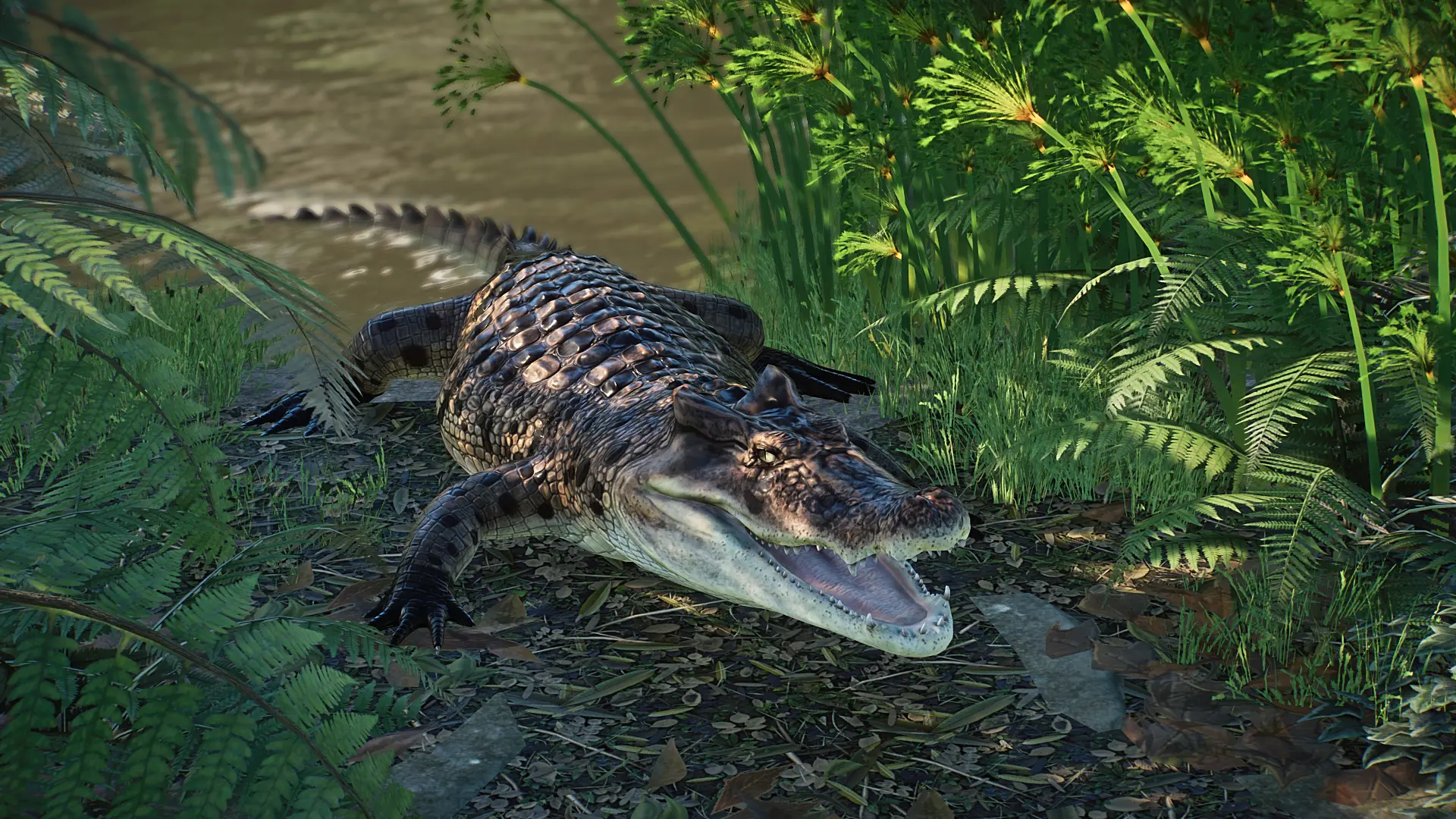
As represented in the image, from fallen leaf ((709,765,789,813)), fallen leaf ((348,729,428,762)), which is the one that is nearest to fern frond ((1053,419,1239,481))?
fallen leaf ((709,765,789,813))

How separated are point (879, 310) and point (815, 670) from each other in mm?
2400

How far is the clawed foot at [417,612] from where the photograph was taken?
3223 millimetres

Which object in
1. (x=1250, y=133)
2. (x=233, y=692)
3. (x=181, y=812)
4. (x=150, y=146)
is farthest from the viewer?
(x=1250, y=133)

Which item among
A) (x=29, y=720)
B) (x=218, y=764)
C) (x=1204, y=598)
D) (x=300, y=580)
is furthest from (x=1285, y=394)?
(x=29, y=720)

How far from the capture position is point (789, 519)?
9.63 feet

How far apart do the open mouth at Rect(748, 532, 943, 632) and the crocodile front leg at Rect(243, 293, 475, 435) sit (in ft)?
7.71

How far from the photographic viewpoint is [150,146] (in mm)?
2246

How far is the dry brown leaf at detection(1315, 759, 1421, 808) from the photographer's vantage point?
2514mm

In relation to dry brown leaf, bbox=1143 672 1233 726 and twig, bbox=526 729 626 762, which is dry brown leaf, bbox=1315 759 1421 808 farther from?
twig, bbox=526 729 626 762

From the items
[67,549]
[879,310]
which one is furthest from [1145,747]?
[879,310]

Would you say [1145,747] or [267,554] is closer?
[267,554]

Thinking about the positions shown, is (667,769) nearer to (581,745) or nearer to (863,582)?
(581,745)

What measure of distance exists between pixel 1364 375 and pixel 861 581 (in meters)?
1.36

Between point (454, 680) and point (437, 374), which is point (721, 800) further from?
point (437, 374)
